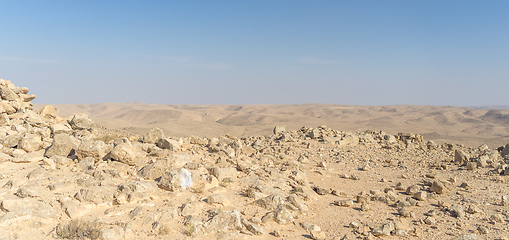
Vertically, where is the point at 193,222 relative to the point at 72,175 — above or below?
below

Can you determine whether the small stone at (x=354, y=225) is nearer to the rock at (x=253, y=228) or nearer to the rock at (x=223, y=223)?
the rock at (x=253, y=228)

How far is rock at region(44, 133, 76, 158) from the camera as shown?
307 inches

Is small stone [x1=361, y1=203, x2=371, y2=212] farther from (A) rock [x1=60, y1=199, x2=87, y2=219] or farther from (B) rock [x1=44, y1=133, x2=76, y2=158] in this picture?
(B) rock [x1=44, y1=133, x2=76, y2=158]

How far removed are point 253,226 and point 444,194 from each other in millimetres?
5527

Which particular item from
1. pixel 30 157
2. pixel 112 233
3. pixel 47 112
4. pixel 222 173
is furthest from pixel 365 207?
pixel 47 112

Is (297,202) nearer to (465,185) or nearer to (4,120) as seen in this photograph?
(465,185)

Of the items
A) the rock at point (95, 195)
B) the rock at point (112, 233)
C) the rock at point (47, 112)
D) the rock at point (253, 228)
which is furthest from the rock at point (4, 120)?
the rock at point (253, 228)

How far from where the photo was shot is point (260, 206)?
254 inches

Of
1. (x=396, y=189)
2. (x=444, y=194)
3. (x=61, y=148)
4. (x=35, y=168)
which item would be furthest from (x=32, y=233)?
(x=444, y=194)

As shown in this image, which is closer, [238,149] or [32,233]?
[32,233]

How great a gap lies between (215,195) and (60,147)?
4469mm

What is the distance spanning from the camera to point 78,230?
15.9ft

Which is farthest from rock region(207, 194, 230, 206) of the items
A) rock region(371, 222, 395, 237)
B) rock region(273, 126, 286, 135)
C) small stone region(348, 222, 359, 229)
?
rock region(273, 126, 286, 135)

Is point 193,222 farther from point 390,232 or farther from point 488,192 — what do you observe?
point 488,192
